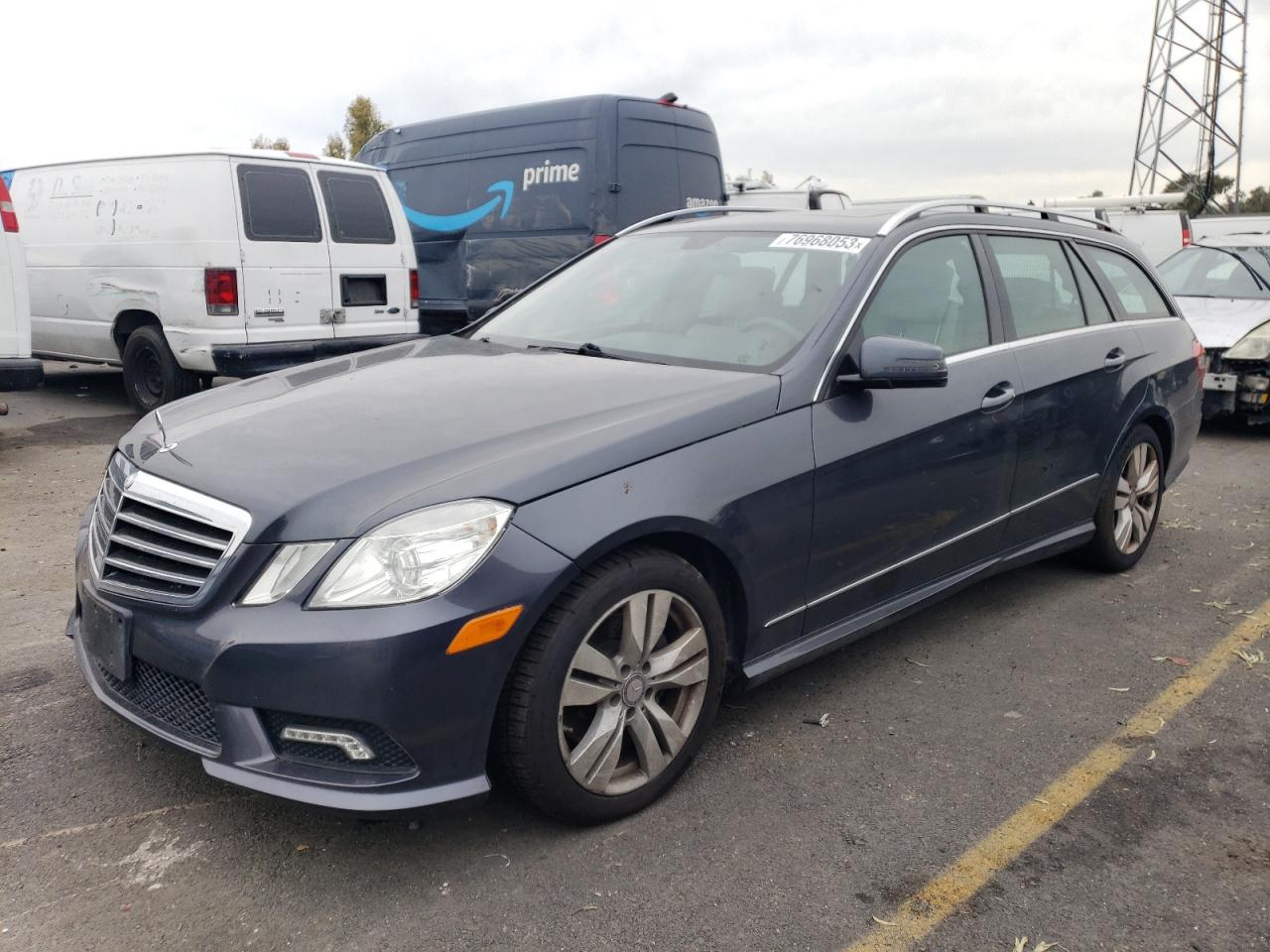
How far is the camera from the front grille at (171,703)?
8.52ft

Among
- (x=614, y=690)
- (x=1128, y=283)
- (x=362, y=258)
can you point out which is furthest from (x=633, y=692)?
(x=362, y=258)

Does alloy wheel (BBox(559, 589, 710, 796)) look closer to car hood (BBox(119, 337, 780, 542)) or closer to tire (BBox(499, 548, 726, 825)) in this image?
tire (BBox(499, 548, 726, 825))

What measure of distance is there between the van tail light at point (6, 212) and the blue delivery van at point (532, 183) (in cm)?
413

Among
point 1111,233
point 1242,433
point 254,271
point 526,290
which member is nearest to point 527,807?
point 526,290

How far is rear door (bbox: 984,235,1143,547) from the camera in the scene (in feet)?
13.8

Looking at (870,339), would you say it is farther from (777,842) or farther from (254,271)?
(254,271)

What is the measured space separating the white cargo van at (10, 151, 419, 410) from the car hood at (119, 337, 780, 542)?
4.89 meters

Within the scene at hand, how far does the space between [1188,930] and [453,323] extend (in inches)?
382

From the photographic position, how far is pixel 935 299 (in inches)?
155

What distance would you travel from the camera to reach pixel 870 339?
3.38 metres

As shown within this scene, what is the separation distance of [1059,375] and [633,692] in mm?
2419

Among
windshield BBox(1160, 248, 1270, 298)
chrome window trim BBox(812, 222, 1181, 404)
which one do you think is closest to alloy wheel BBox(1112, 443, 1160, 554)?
chrome window trim BBox(812, 222, 1181, 404)

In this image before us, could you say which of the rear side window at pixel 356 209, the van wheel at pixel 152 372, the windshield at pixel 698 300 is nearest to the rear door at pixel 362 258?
the rear side window at pixel 356 209

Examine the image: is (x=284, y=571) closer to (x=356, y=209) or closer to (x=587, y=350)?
(x=587, y=350)
